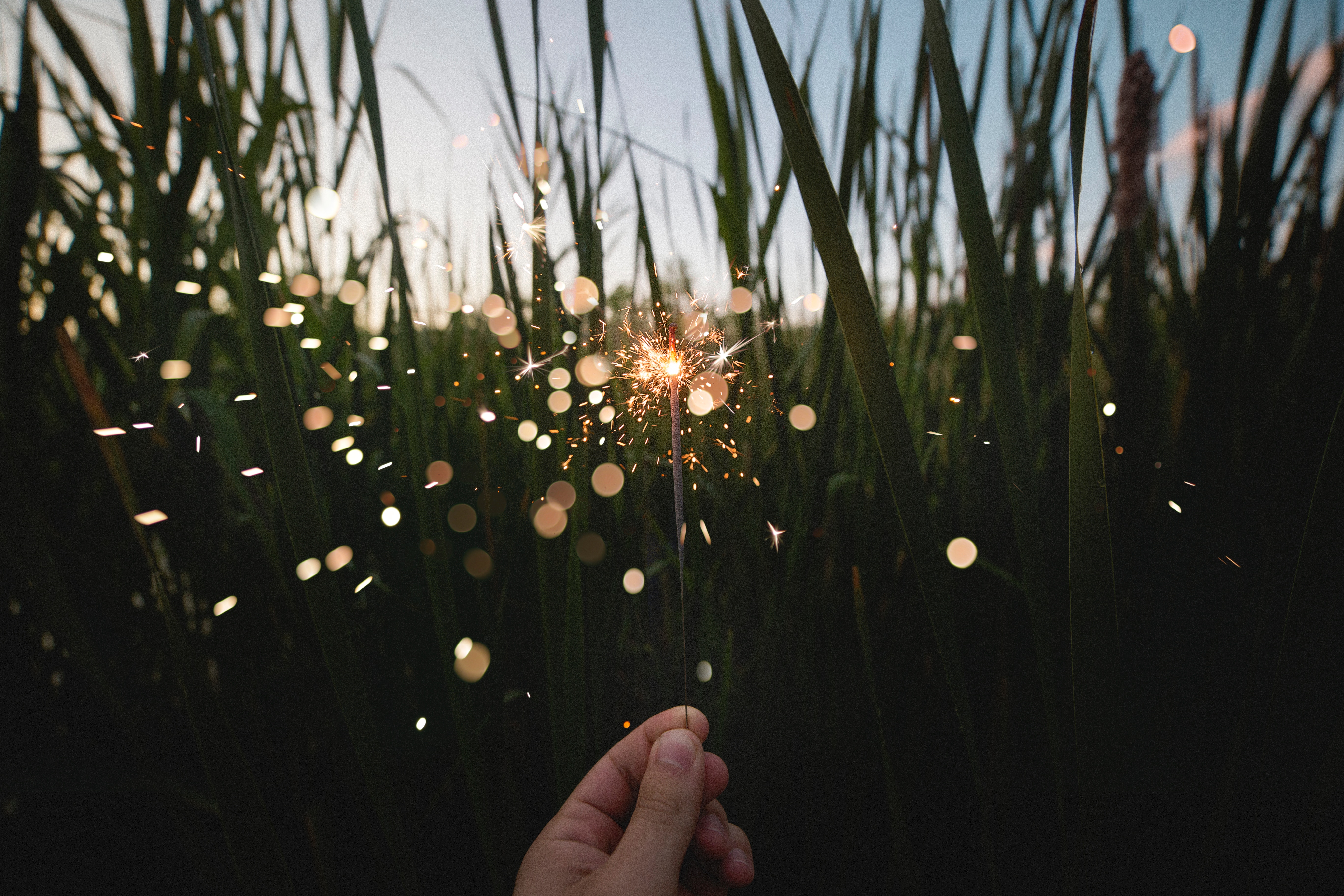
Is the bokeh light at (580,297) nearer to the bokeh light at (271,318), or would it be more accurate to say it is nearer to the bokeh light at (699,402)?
the bokeh light at (699,402)

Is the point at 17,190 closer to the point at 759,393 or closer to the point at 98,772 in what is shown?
the point at 98,772

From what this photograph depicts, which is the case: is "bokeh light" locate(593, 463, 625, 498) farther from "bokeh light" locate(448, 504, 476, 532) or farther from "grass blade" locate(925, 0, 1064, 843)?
"grass blade" locate(925, 0, 1064, 843)

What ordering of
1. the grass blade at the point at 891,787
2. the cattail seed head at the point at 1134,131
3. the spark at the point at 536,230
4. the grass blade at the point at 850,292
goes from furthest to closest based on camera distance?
the cattail seed head at the point at 1134,131 → the spark at the point at 536,230 → the grass blade at the point at 891,787 → the grass blade at the point at 850,292

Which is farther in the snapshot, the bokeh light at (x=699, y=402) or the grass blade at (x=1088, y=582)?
the bokeh light at (x=699, y=402)

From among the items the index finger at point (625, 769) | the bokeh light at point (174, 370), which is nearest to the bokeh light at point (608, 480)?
the index finger at point (625, 769)

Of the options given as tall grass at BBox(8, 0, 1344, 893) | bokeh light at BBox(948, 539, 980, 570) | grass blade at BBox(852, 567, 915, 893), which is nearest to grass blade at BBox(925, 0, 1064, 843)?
tall grass at BBox(8, 0, 1344, 893)

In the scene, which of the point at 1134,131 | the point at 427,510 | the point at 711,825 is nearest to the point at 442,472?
the point at 427,510
